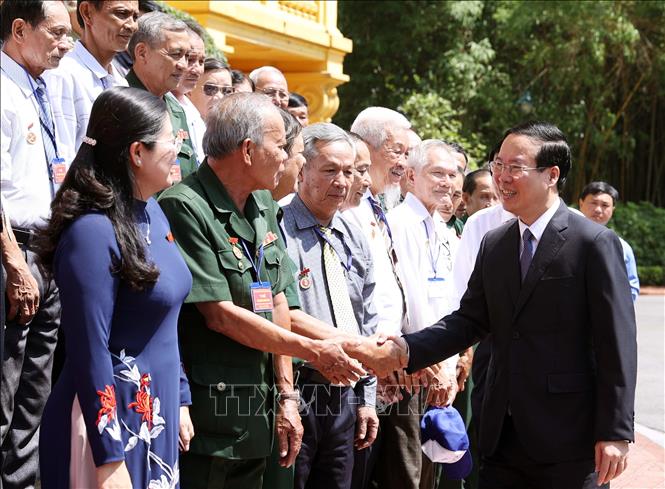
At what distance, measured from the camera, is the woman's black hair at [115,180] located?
3545 millimetres

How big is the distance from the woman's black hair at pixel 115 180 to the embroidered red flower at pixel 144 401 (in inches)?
12.7

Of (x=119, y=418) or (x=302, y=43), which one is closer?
(x=119, y=418)

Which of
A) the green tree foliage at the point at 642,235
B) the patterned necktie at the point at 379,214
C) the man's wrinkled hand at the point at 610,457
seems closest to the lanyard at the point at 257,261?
the man's wrinkled hand at the point at 610,457

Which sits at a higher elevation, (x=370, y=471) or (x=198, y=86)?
(x=198, y=86)

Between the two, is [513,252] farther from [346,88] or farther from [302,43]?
[346,88]

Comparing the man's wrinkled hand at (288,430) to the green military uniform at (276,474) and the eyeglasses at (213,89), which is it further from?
the eyeglasses at (213,89)

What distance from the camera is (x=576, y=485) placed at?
4.54 meters

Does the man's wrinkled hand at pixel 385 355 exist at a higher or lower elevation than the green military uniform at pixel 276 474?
higher

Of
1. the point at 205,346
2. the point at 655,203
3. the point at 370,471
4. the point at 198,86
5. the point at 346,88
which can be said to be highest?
the point at 198,86

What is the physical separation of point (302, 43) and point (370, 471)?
36.9ft

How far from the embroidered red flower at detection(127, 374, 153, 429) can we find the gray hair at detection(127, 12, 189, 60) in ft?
7.53

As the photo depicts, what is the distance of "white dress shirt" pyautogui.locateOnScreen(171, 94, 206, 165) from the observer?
572 centimetres

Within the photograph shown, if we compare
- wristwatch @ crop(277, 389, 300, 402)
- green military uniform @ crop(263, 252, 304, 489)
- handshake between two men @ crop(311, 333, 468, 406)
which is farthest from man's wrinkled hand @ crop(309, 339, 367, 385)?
green military uniform @ crop(263, 252, 304, 489)

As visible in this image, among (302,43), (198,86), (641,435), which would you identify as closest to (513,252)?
(198,86)
